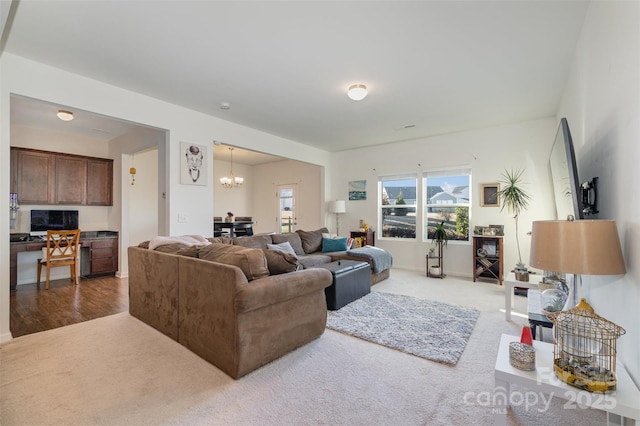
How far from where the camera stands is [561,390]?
1.22m

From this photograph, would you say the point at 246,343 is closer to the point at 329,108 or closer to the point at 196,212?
the point at 196,212

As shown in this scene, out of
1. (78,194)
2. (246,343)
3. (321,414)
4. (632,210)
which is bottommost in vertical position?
(321,414)

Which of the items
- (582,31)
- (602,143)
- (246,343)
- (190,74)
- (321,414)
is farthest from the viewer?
(190,74)

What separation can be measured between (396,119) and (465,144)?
166 centimetres

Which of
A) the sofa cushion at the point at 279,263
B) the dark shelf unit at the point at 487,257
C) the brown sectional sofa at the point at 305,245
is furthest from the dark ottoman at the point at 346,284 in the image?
the dark shelf unit at the point at 487,257

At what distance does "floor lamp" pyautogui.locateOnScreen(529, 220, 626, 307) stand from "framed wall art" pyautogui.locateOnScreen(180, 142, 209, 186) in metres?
4.05

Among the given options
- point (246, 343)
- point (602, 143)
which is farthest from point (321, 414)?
point (602, 143)

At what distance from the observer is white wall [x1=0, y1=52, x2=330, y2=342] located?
2.62 m

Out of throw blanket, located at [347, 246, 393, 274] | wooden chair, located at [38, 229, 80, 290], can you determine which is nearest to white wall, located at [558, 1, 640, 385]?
throw blanket, located at [347, 246, 393, 274]

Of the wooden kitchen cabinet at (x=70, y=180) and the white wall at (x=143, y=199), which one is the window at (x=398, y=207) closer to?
the white wall at (x=143, y=199)

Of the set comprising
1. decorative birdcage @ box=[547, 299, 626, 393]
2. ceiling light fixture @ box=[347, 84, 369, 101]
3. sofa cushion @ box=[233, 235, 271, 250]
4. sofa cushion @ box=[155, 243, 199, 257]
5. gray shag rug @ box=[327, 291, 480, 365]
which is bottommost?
gray shag rug @ box=[327, 291, 480, 365]

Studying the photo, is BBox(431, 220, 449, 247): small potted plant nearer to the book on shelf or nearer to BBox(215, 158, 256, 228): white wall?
the book on shelf

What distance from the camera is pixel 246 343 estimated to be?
6.56 ft

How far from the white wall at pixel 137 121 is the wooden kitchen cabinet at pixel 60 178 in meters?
0.57
